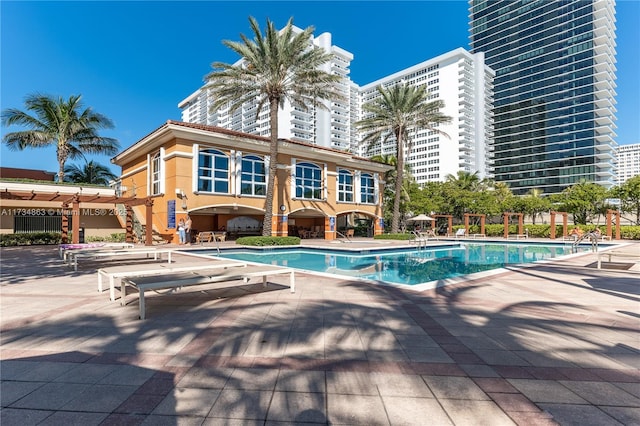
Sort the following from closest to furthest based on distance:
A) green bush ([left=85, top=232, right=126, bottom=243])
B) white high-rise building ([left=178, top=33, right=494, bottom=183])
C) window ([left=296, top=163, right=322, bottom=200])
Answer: green bush ([left=85, top=232, right=126, bottom=243]) → window ([left=296, top=163, right=322, bottom=200]) → white high-rise building ([left=178, top=33, right=494, bottom=183])

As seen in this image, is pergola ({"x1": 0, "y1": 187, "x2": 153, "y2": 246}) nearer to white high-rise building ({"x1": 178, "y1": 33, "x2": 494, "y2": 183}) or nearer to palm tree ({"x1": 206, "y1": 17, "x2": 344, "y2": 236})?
palm tree ({"x1": 206, "y1": 17, "x2": 344, "y2": 236})

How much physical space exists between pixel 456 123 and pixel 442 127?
432 cm

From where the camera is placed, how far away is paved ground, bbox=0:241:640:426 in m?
2.65

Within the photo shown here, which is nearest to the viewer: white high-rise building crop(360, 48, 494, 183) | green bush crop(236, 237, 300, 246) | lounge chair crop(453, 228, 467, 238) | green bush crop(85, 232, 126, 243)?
green bush crop(236, 237, 300, 246)

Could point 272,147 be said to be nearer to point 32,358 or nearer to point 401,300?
point 401,300

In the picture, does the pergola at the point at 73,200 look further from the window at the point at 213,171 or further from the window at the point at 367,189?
the window at the point at 367,189

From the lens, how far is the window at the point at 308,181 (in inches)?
1101

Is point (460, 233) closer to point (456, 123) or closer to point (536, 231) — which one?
point (536, 231)

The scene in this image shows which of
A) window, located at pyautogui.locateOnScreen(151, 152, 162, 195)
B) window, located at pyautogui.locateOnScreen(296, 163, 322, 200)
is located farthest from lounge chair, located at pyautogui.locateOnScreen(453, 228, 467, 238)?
window, located at pyautogui.locateOnScreen(151, 152, 162, 195)

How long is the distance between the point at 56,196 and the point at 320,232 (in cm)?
2060

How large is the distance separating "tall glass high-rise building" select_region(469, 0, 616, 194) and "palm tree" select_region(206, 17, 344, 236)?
339ft

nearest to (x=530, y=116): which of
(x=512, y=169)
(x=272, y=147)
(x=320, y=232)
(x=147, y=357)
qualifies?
(x=512, y=169)

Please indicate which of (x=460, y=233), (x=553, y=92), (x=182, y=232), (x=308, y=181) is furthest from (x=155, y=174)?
(x=553, y=92)

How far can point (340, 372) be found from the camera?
132 inches
